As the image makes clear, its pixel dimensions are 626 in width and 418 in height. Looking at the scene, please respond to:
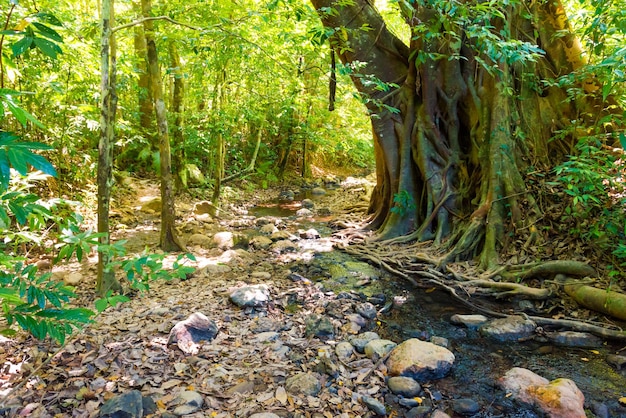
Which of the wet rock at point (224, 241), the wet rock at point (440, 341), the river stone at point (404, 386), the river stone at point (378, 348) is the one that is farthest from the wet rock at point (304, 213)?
the river stone at point (404, 386)

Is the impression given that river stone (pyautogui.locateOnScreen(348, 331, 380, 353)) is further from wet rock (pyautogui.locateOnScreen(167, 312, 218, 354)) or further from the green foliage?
the green foliage

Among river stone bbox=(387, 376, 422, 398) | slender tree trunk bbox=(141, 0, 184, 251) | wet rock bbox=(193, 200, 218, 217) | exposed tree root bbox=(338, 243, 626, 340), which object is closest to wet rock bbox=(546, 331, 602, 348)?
exposed tree root bbox=(338, 243, 626, 340)

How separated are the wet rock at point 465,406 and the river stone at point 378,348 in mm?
698

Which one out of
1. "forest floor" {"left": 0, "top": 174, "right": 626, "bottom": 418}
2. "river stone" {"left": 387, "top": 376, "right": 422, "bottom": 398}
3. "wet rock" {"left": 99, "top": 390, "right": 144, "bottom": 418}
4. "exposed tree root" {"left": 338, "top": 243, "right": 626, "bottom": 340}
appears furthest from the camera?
"exposed tree root" {"left": 338, "top": 243, "right": 626, "bottom": 340}

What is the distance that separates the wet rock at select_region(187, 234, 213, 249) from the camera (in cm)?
663

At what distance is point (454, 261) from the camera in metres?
5.71

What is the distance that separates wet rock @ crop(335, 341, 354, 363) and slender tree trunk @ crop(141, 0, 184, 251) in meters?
3.38

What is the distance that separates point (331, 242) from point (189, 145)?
16.6 feet

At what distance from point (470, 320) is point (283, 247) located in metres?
3.57

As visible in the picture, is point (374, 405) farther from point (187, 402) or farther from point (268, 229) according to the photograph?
point (268, 229)

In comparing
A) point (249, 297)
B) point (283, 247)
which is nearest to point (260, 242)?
point (283, 247)

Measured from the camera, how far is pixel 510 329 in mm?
3842

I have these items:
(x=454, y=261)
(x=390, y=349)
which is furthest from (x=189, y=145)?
(x=390, y=349)

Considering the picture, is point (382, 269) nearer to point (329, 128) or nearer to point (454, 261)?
point (454, 261)
